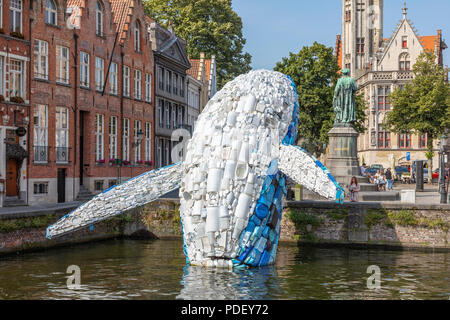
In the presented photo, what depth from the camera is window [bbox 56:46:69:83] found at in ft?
104

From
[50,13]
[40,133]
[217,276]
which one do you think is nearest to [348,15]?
[50,13]

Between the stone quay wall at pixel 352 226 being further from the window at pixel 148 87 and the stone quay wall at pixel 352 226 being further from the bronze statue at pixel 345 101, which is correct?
the window at pixel 148 87

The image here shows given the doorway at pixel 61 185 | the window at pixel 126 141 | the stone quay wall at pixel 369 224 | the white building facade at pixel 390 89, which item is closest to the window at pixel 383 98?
the white building facade at pixel 390 89

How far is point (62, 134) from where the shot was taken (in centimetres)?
3191

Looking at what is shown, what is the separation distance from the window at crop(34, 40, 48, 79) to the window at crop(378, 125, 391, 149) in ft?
168

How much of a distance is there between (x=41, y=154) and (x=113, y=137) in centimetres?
761

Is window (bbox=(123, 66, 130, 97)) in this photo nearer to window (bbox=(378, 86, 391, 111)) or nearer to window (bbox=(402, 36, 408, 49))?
window (bbox=(378, 86, 391, 111))

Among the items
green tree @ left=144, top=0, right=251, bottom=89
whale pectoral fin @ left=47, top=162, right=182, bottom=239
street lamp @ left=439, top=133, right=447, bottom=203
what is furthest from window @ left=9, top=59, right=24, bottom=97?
green tree @ left=144, top=0, right=251, bottom=89

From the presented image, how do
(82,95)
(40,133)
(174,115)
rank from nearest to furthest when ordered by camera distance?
(40,133), (82,95), (174,115)

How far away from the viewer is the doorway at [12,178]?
2795 cm

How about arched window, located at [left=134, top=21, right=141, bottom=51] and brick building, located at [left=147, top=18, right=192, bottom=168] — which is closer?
arched window, located at [left=134, top=21, right=141, bottom=51]

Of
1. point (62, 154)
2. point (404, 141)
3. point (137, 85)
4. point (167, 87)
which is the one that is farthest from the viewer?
point (404, 141)

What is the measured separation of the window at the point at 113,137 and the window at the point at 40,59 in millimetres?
6927

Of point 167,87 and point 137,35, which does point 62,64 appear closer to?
point 137,35
